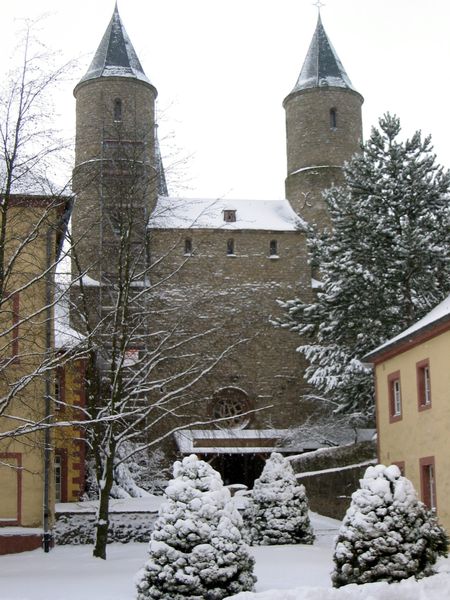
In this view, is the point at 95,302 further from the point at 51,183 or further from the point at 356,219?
the point at 356,219

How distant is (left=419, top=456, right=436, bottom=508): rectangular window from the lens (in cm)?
2027

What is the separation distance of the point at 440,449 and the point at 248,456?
1983cm

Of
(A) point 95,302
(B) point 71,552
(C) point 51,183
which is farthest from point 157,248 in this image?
(C) point 51,183

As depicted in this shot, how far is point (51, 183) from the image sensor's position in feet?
52.1

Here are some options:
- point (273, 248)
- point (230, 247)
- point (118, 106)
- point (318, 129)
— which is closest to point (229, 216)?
point (230, 247)

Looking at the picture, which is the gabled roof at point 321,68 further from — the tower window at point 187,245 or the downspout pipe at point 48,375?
the downspout pipe at point 48,375

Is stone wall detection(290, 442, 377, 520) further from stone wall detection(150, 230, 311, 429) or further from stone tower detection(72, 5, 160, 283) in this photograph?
stone tower detection(72, 5, 160, 283)

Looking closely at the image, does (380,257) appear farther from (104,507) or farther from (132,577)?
(132,577)

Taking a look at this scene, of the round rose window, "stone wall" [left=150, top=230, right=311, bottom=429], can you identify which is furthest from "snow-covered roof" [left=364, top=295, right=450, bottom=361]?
the round rose window

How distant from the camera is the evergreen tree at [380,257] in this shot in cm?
2936

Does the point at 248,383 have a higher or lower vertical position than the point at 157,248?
lower

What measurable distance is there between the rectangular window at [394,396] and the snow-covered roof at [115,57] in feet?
79.6

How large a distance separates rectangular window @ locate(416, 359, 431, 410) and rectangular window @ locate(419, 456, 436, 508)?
47.2 inches

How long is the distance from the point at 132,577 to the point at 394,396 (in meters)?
9.94
